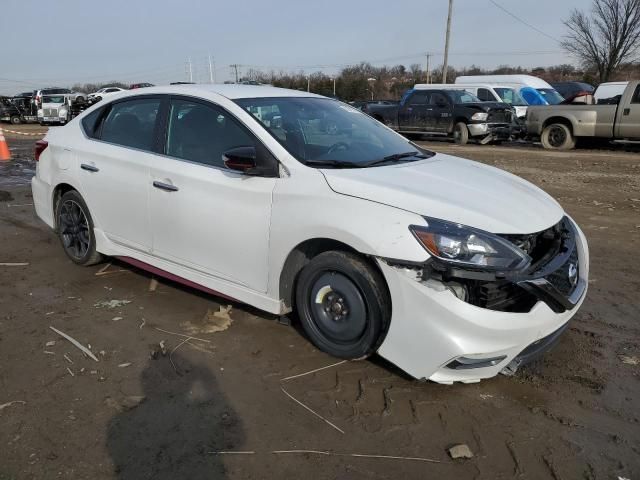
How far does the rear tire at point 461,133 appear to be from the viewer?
17.1m

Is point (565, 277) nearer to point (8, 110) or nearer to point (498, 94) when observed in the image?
point (498, 94)

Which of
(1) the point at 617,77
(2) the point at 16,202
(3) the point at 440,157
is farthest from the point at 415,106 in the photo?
(1) the point at 617,77

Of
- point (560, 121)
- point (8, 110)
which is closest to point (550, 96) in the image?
point (560, 121)

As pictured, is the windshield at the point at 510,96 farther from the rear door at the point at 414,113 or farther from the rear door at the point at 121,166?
the rear door at the point at 121,166

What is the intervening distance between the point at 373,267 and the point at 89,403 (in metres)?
1.75

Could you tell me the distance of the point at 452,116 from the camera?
17.3 m

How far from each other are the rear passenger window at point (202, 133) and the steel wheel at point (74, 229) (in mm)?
1403

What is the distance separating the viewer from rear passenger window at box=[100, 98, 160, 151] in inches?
169

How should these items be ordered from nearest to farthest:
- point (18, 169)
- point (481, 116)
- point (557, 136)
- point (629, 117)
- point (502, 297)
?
point (502, 297) → point (18, 169) → point (629, 117) → point (557, 136) → point (481, 116)

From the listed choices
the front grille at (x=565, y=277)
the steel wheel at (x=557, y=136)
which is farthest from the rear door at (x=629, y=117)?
the front grille at (x=565, y=277)

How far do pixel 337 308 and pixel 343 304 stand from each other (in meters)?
0.06

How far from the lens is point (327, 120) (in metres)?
4.15

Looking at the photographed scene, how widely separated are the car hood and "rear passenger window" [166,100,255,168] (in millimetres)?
809

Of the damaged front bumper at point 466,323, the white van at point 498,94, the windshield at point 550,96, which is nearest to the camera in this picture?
the damaged front bumper at point 466,323
